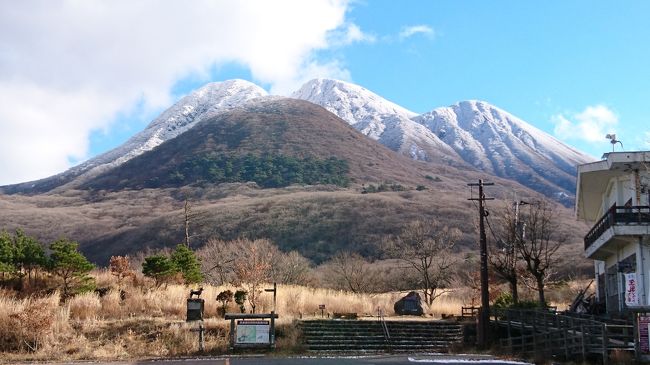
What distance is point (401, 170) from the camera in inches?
6934

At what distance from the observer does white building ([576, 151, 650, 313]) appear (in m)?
28.3

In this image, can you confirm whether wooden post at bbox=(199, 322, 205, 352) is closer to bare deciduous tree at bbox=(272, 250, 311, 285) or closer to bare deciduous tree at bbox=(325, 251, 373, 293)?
bare deciduous tree at bbox=(272, 250, 311, 285)

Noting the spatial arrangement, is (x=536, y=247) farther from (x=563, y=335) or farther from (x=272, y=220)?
(x=272, y=220)

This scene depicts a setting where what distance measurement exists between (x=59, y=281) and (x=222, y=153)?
136946 mm

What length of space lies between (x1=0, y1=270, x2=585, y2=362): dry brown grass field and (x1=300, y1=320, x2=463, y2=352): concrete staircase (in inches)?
47.9

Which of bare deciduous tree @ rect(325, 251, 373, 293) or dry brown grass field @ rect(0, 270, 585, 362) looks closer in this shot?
dry brown grass field @ rect(0, 270, 585, 362)

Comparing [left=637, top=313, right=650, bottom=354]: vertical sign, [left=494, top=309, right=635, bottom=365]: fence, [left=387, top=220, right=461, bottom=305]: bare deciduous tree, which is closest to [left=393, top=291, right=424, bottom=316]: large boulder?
[left=387, top=220, right=461, bottom=305]: bare deciduous tree

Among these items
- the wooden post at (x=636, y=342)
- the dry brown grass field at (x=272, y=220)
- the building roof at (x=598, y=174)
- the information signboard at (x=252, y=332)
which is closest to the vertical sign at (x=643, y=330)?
the wooden post at (x=636, y=342)

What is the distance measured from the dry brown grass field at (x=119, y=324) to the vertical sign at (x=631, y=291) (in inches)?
549

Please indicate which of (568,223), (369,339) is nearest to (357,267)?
(369,339)

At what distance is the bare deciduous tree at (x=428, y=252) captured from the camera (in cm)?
5863

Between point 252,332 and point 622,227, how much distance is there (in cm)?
1643

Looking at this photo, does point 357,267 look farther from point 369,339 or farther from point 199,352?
point 199,352

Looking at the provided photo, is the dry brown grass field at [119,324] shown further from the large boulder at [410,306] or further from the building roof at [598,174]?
the building roof at [598,174]
